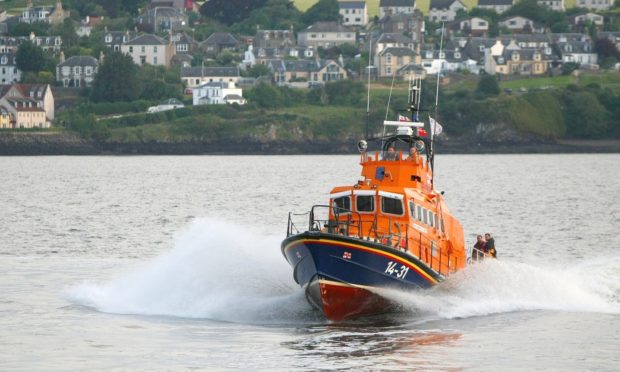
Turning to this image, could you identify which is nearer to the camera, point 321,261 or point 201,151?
point 321,261

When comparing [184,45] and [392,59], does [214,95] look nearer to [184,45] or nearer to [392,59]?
[392,59]

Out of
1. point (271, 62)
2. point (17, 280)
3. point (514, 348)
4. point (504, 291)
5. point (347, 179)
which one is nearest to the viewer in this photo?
point (514, 348)

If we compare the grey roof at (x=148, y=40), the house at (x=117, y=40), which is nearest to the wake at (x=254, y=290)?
the grey roof at (x=148, y=40)

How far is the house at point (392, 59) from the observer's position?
584 feet

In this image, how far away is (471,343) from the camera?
29078mm

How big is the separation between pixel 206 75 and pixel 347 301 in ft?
477

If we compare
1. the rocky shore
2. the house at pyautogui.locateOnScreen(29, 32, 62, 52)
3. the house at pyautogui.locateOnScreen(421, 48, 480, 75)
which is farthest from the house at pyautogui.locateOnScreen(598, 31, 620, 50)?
the house at pyautogui.locateOnScreen(29, 32, 62, 52)

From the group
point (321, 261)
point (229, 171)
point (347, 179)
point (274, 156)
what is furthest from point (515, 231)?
point (274, 156)

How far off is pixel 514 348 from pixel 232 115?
126 metres

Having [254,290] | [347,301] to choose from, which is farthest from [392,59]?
[347,301]

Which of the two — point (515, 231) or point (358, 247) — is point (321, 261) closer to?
point (358, 247)

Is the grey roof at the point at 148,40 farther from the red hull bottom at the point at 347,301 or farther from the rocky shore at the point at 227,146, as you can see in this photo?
the red hull bottom at the point at 347,301

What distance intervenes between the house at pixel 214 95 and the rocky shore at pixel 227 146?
→ 8.52 meters

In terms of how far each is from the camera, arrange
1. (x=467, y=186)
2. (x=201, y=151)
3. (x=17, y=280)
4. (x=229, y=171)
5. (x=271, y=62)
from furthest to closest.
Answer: (x=271, y=62)
(x=201, y=151)
(x=229, y=171)
(x=467, y=186)
(x=17, y=280)
